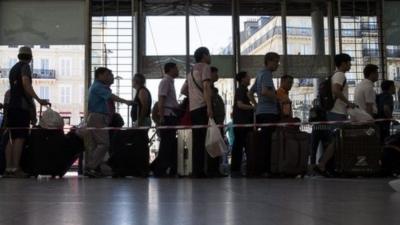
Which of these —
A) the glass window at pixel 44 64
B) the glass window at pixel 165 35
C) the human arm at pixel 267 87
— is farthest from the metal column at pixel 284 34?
the human arm at pixel 267 87

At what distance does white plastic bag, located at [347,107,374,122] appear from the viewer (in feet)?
26.2

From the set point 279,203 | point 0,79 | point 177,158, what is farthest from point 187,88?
point 0,79

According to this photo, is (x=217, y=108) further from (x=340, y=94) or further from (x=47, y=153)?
(x=47, y=153)

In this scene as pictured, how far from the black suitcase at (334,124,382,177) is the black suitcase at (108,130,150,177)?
253 cm

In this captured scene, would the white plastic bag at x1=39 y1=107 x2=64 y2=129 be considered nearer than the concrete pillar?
Yes

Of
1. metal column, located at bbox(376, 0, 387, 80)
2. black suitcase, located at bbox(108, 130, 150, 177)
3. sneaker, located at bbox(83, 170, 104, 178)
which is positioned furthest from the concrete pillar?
sneaker, located at bbox(83, 170, 104, 178)

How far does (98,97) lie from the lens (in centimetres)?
829

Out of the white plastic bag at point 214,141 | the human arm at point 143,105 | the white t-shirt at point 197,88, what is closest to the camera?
the white plastic bag at point 214,141

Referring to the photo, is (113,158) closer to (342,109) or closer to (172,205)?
(342,109)

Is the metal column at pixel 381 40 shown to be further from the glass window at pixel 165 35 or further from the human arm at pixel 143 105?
the human arm at pixel 143 105

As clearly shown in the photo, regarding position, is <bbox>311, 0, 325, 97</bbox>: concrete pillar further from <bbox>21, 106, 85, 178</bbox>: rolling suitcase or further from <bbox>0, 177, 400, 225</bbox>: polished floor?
<bbox>0, 177, 400, 225</bbox>: polished floor

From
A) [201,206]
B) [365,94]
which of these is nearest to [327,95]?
[365,94]

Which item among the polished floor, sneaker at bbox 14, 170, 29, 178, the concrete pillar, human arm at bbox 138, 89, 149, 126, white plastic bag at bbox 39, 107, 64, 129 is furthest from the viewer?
the concrete pillar

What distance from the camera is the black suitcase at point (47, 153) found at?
7.92 metres
